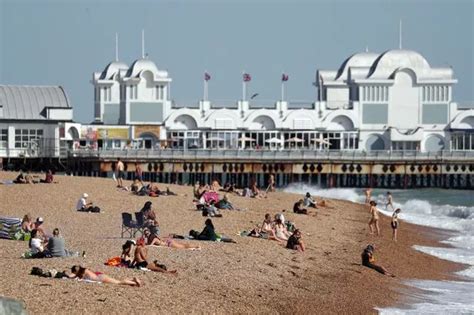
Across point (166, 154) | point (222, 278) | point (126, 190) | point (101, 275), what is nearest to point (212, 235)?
point (222, 278)

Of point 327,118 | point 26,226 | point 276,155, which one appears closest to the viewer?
point 26,226

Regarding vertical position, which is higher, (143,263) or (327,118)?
(327,118)

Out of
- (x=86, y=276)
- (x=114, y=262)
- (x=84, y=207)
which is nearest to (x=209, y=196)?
(x=84, y=207)

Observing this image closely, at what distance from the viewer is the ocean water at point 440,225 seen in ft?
64.3

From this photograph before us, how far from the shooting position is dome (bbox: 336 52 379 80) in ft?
281

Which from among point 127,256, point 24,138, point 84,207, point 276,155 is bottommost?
point 127,256

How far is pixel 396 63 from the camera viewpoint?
80.2m

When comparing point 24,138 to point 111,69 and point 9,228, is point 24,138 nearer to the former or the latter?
point 111,69

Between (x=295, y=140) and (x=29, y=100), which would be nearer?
(x=29, y=100)

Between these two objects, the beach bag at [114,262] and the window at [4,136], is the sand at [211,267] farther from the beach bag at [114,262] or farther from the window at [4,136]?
the window at [4,136]

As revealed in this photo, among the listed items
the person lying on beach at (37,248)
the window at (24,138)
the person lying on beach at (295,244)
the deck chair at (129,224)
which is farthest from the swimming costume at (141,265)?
the window at (24,138)

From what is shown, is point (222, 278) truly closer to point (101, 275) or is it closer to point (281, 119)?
point (101, 275)

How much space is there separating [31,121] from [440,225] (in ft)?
100

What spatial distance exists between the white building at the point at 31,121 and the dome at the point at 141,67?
9.32m
